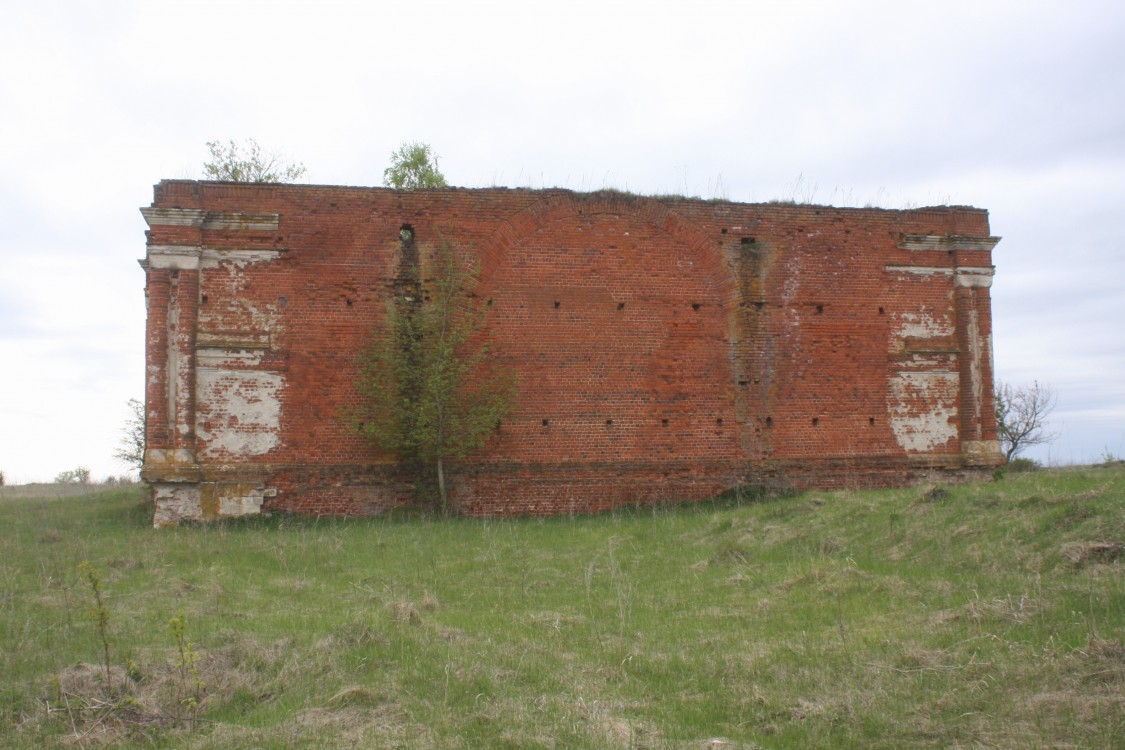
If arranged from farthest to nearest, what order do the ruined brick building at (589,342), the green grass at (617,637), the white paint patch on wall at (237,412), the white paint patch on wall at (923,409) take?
the white paint patch on wall at (923,409) → the ruined brick building at (589,342) → the white paint patch on wall at (237,412) → the green grass at (617,637)

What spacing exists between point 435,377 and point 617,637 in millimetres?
8031

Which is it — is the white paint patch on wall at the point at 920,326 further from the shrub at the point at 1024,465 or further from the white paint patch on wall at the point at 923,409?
the shrub at the point at 1024,465

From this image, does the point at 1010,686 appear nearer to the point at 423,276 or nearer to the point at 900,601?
the point at 900,601

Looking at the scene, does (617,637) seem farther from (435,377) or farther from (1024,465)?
(1024,465)

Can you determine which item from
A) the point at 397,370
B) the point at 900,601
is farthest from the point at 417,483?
the point at 900,601

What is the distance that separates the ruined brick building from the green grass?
3215mm

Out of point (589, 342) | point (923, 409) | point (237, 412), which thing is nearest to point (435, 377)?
point (589, 342)

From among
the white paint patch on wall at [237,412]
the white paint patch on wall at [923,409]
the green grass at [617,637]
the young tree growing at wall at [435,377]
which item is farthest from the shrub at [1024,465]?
the white paint patch on wall at [237,412]

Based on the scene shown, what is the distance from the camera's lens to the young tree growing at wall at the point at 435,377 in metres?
14.8

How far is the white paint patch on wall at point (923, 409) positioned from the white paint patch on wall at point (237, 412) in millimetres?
11152

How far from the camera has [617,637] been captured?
287 inches

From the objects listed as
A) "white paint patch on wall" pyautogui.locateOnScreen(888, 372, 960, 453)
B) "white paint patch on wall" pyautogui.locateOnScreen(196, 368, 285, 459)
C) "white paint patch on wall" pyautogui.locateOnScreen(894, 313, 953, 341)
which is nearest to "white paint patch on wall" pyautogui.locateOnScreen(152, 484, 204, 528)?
"white paint patch on wall" pyautogui.locateOnScreen(196, 368, 285, 459)

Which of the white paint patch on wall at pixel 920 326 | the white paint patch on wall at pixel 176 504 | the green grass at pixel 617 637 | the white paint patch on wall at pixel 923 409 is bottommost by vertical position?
the green grass at pixel 617 637

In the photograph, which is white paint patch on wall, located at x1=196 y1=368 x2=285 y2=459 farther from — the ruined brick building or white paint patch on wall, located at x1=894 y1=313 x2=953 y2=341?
white paint patch on wall, located at x1=894 y1=313 x2=953 y2=341
